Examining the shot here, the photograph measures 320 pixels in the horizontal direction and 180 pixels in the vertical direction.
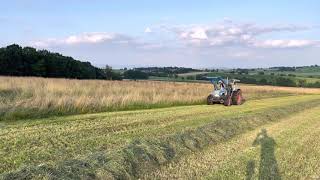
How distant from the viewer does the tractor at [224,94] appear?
27.8m

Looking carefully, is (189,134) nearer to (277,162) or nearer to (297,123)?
(277,162)

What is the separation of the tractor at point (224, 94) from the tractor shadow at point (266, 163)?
1431 centimetres

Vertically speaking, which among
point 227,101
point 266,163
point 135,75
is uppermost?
point 266,163

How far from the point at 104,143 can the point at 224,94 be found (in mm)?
17254

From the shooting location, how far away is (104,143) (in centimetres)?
1137

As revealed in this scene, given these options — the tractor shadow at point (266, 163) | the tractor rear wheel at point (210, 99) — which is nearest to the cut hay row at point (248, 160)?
the tractor shadow at point (266, 163)

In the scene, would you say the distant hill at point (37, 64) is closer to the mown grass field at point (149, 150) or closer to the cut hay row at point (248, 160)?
the mown grass field at point (149, 150)

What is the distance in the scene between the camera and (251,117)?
61.8ft

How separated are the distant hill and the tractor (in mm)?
47902

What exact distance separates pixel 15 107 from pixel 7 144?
642 cm

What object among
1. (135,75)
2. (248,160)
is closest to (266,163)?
(248,160)

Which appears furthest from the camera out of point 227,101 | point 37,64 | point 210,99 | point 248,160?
point 37,64

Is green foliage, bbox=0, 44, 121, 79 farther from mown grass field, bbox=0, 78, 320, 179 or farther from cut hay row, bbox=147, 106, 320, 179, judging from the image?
cut hay row, bbox=147, 106, 320, 179

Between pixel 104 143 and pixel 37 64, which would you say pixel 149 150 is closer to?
pixel 104 143
